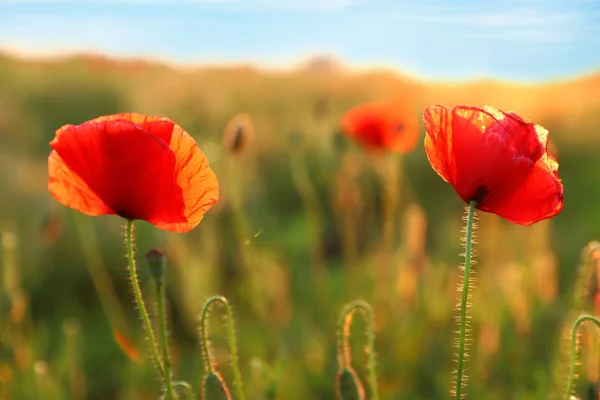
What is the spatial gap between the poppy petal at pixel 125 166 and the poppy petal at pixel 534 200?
328 mm

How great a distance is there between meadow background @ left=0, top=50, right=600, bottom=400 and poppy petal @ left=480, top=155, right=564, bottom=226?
282 mm

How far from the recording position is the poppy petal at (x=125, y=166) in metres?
0.82

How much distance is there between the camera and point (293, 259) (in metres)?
2.86

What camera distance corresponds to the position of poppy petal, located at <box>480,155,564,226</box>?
84 centimetres

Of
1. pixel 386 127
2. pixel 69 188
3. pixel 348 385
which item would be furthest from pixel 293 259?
pixel 69 188

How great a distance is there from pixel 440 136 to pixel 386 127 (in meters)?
1.19

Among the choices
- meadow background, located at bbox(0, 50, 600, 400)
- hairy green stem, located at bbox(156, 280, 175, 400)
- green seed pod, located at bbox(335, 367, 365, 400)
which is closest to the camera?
hairy green stem, located at bbox(156, 280, 175, 400)

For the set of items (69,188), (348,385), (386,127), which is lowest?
(348,385)

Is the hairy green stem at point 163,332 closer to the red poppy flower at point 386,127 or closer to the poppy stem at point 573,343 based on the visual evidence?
the poppy stem at point 573,343

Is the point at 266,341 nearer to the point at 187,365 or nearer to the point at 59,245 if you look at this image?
the point at 187,365

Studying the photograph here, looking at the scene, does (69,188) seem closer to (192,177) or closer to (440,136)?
(192,177)

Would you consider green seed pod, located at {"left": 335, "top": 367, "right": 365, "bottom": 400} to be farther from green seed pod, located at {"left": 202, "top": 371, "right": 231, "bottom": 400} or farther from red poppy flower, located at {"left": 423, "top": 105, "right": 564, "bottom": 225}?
red poppy flower, located at {"left": 423, "top": 105, "right": 564, "bottom": 225}

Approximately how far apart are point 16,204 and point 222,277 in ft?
3.19

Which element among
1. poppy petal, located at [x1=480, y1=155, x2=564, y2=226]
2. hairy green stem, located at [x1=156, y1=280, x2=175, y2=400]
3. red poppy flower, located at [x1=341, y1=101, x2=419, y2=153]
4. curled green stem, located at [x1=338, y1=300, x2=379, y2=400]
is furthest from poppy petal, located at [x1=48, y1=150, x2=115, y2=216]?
red poppy flower, located at [x1=341, y1=101, x2=419, y2=153]
